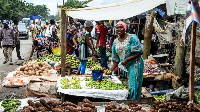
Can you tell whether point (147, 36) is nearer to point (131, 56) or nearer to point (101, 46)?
point (101, 46)

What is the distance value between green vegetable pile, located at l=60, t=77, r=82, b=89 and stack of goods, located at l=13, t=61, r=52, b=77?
9.43 ft

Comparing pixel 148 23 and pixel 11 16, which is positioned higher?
pixel 11 16

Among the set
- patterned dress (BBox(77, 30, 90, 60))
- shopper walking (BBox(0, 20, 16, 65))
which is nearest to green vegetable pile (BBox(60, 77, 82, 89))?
patterned dress (BBox(77, 30, 90, 60))

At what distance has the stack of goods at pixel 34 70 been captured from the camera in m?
8.59

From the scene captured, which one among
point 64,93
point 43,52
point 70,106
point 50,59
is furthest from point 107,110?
point 43,52

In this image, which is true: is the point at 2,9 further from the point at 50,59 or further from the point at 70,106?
the point at 70,106

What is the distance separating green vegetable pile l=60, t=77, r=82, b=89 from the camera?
17.7ft

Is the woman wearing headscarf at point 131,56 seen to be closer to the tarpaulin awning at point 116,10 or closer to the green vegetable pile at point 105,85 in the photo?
the green vegetable pile at point 105,85

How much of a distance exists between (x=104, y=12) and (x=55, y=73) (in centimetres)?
375

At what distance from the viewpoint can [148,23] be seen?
9492mm

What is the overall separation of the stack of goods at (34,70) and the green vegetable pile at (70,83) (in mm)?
2875

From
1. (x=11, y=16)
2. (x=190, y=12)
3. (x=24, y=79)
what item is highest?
(x=11, y=16)

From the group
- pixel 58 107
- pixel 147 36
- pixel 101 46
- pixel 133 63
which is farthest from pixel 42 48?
pixel 58 107

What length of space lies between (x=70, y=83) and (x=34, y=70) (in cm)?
361
